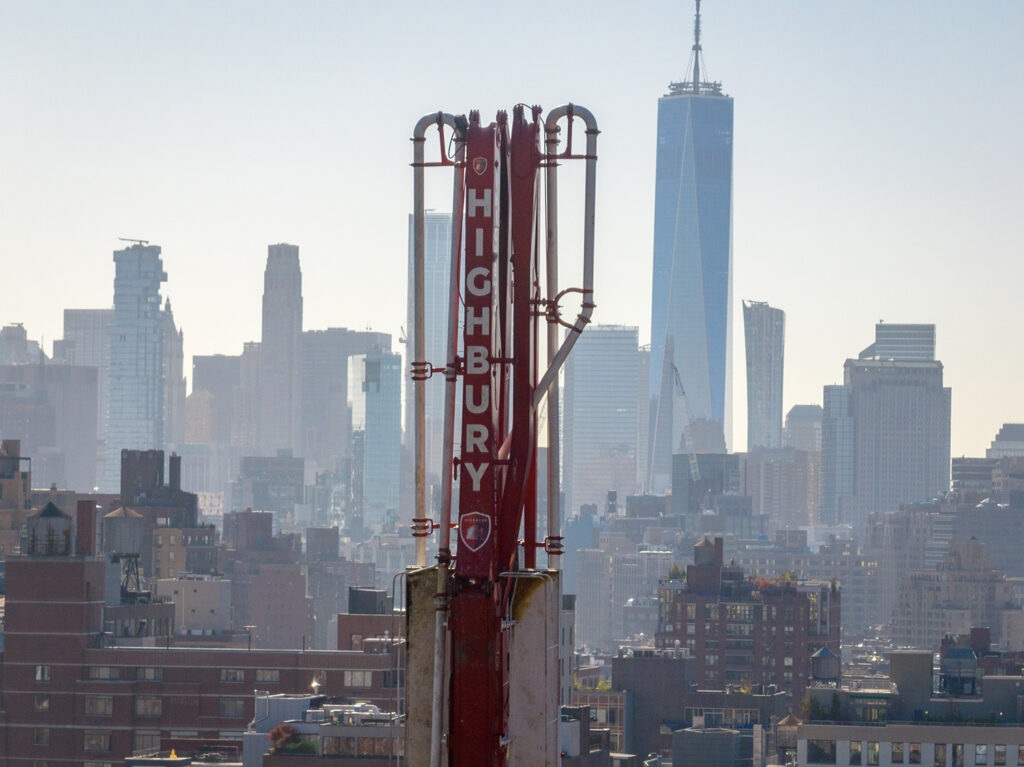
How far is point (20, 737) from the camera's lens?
83.6 meters

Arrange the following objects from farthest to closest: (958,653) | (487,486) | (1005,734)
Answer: (958,653)
(1005,734)
(487,486)

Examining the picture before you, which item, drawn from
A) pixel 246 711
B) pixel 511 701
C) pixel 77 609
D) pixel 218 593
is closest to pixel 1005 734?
pixel 246 711

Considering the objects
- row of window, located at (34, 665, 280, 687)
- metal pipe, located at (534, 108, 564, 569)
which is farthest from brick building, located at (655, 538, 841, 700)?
metal pipe, located at (534, 108, 564, 569)

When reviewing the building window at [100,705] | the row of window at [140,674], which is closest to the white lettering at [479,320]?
the row of window at [140,674]

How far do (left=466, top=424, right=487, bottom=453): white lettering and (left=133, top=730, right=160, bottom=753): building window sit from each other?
223 ft

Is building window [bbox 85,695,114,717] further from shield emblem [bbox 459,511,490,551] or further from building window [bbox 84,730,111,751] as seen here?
shield emblem [bbox 459,511,490,551]

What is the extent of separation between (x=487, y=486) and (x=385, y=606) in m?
81.6

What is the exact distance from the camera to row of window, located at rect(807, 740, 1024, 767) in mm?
70938

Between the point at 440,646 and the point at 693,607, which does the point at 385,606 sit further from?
the point at 440,646

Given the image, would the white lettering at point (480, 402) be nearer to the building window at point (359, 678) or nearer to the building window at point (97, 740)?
the building window at point (359, 678)

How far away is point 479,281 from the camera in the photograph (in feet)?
58.6

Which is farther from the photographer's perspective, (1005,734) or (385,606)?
(385,606)

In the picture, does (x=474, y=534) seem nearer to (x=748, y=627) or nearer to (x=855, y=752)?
(x=855, y=752)

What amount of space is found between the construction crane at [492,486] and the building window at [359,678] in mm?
66796
